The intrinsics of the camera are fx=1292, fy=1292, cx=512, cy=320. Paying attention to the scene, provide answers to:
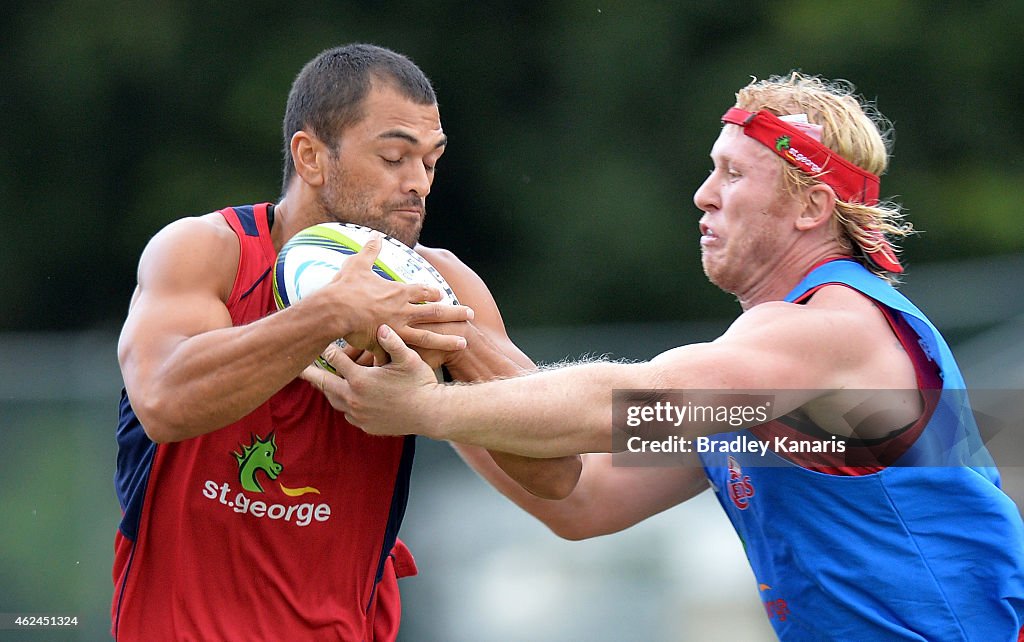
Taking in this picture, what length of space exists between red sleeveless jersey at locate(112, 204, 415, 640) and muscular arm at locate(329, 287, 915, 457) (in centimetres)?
A: 28

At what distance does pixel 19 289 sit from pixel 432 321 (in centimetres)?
772

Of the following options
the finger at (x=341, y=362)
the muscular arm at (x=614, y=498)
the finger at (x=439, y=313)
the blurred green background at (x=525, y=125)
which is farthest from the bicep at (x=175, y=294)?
the blurred green background at (x=525, y=125)

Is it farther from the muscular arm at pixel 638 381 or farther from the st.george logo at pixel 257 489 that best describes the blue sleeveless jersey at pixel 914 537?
the st.george logo at pixel 257 489

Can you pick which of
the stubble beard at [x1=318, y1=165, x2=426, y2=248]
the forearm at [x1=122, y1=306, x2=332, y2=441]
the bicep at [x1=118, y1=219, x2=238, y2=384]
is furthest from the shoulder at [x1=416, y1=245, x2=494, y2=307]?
the forearm at [x1=122, y1=306, x2=332, y2=441]

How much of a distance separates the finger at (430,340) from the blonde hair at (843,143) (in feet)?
3.96

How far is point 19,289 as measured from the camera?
10086 mm

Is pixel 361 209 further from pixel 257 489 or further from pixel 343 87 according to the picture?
pixel 257 489

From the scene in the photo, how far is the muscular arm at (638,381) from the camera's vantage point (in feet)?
10.6

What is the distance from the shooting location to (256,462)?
133 inches

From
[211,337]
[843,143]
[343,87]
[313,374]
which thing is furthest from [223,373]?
[843,143]

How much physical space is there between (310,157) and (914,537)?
6.52ft

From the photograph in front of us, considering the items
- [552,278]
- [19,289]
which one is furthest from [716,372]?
[19,289]

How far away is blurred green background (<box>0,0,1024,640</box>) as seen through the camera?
32.4ft

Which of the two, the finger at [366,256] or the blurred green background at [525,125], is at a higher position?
the blurred green background at [525,125]
